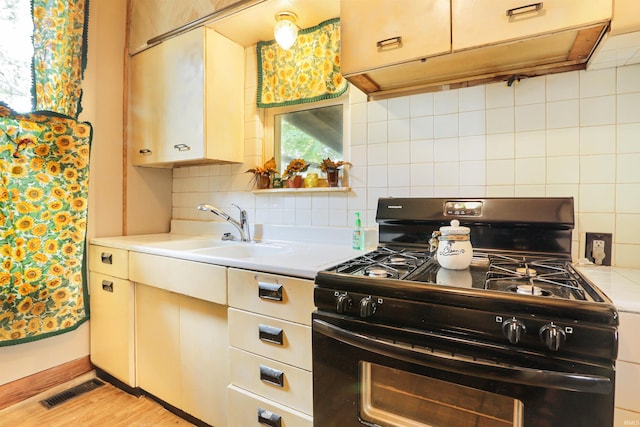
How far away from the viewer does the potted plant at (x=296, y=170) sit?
1919 millimetres

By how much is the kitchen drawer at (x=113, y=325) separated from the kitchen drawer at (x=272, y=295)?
0.86 m

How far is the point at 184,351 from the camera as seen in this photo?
157 cm

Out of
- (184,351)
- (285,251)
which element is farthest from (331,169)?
(184,351)

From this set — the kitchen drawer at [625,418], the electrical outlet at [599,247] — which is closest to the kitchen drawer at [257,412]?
the kitchen drawer at [625,418]

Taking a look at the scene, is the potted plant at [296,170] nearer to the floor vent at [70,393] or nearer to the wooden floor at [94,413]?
the wooden floor at [94,413]

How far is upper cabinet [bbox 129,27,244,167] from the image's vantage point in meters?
1.90

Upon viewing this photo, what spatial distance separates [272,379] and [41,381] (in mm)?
1584

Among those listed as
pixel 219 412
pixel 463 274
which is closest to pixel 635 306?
pixel 463 274

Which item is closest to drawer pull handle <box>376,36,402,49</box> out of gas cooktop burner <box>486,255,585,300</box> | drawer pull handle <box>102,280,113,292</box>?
gas cooktop burner <box>486,255,585,300</box>

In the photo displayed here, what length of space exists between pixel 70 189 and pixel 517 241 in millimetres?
2320

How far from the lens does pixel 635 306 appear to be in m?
0.75

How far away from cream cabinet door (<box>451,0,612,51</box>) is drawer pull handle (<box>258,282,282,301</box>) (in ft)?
3.51

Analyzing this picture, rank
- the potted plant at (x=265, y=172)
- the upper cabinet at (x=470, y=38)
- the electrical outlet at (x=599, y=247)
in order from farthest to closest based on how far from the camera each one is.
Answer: the potted plant at (x=265, y=172) → the electrical outlet at (x=599, y=247) → the upper cabinet at (x=470, y=38)

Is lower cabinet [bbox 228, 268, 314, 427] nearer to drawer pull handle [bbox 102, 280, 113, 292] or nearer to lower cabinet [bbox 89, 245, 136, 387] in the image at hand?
lower cabinet [bbox 89, 245, 136, 387]
